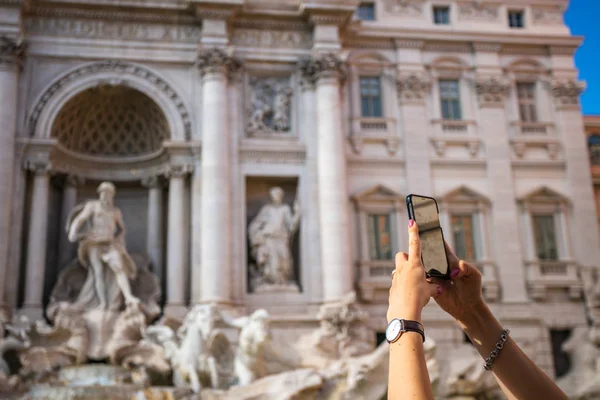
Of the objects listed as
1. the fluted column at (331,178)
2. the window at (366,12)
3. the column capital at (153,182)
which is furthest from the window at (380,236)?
the window at (366,12)

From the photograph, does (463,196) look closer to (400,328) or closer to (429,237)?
(429,237)

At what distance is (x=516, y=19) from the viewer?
25609 mm

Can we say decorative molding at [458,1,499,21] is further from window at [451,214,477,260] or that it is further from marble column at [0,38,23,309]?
marble column at [0,38,23,309]

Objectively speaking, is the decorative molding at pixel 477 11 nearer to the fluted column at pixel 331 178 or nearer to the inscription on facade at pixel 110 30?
the fluted column at pixel 331 178

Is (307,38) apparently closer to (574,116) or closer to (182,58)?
(182,58)

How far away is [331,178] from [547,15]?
1079 centimetres

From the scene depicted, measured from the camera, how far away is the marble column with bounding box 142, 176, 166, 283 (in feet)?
72.6

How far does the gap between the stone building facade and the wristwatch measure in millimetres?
17710

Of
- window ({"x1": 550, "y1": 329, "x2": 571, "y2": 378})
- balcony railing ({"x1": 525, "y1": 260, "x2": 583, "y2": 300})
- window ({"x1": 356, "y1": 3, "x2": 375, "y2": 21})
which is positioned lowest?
window ({"x1": 550, "y1": 329, "x2": 571, "y2": 378})

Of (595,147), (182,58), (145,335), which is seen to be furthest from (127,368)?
(595,147)

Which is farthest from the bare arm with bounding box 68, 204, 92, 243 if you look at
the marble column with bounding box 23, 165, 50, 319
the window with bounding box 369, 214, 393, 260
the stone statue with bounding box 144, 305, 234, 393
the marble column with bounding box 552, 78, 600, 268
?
the marble column with bounding box 552, 78, 600, 268

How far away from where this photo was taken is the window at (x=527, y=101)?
24766 mm

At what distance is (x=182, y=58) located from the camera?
72.5 feet

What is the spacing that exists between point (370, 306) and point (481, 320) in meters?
19.2
